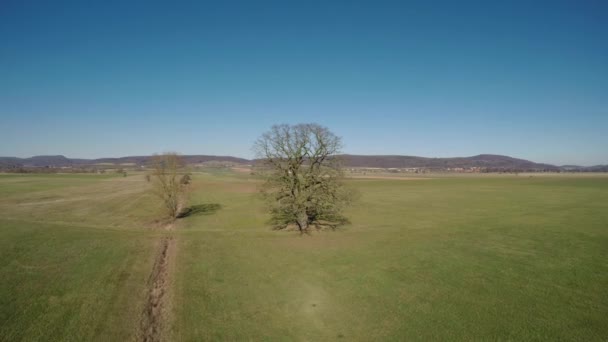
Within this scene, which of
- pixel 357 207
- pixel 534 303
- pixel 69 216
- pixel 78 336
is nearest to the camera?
pixel 78 336

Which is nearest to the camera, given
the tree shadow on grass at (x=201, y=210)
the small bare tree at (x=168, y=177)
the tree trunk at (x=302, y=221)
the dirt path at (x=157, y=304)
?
the dirt path at (x=157, y=304)

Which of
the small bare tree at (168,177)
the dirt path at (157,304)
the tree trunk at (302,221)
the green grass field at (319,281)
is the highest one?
the small bare tree at (168,177)

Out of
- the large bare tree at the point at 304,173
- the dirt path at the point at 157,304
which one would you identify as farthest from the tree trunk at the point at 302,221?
the dirt path at the point at 157,304

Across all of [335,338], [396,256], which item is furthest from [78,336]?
[396,256]

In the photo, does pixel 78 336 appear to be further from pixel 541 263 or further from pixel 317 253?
pixel 541 263

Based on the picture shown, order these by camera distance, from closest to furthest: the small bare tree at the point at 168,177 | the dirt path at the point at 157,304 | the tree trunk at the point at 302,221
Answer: the dirt path at the point at 157,304, the tree trunk at the point at 302,221, the small bare tree at the point at 168,177

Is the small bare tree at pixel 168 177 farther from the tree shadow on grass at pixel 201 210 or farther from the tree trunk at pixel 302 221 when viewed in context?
the tree trunk at pixel 302 221

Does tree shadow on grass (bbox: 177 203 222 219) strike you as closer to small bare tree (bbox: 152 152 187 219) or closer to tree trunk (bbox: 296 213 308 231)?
small bare tree (bbox: 152 152 187 219)
